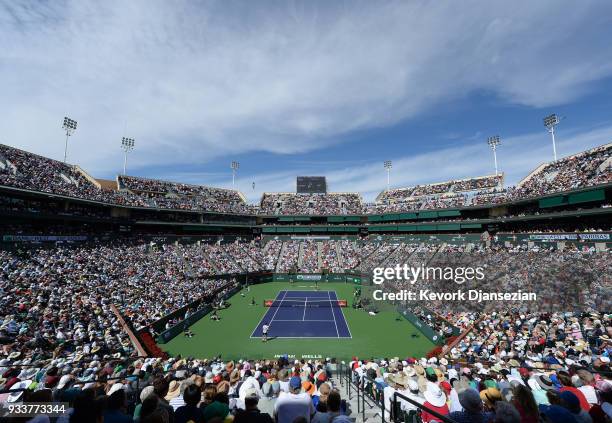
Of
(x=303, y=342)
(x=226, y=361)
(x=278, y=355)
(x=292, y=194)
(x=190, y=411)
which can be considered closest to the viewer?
(x=190, y=411)

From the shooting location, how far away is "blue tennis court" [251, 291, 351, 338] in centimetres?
2373

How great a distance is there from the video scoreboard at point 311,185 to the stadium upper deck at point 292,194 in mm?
1682

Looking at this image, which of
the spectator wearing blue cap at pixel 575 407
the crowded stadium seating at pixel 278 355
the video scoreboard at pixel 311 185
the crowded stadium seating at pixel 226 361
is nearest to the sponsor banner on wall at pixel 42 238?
the crowded stadium seating at pixel 278 355

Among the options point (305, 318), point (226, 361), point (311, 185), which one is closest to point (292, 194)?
point (311, 185)

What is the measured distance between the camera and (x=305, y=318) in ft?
91.4

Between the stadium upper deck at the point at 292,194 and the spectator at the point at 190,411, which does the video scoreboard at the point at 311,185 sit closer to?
the stadium upper deck at the point at 292,194

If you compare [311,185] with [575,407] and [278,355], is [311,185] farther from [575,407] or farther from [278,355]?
[575,407]

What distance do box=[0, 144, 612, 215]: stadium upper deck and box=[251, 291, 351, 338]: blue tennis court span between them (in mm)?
27579

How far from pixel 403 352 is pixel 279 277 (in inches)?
1195

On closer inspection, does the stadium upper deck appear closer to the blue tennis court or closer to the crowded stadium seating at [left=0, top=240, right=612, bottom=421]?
the crowded stadium seating at [left=0, top=240, right=612, bottom=421]

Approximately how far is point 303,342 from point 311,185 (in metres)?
56.6

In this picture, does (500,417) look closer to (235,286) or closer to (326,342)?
(326,342)

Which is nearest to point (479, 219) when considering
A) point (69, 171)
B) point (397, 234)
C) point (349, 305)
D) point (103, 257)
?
point (397, 234)

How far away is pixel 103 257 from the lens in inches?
1230
